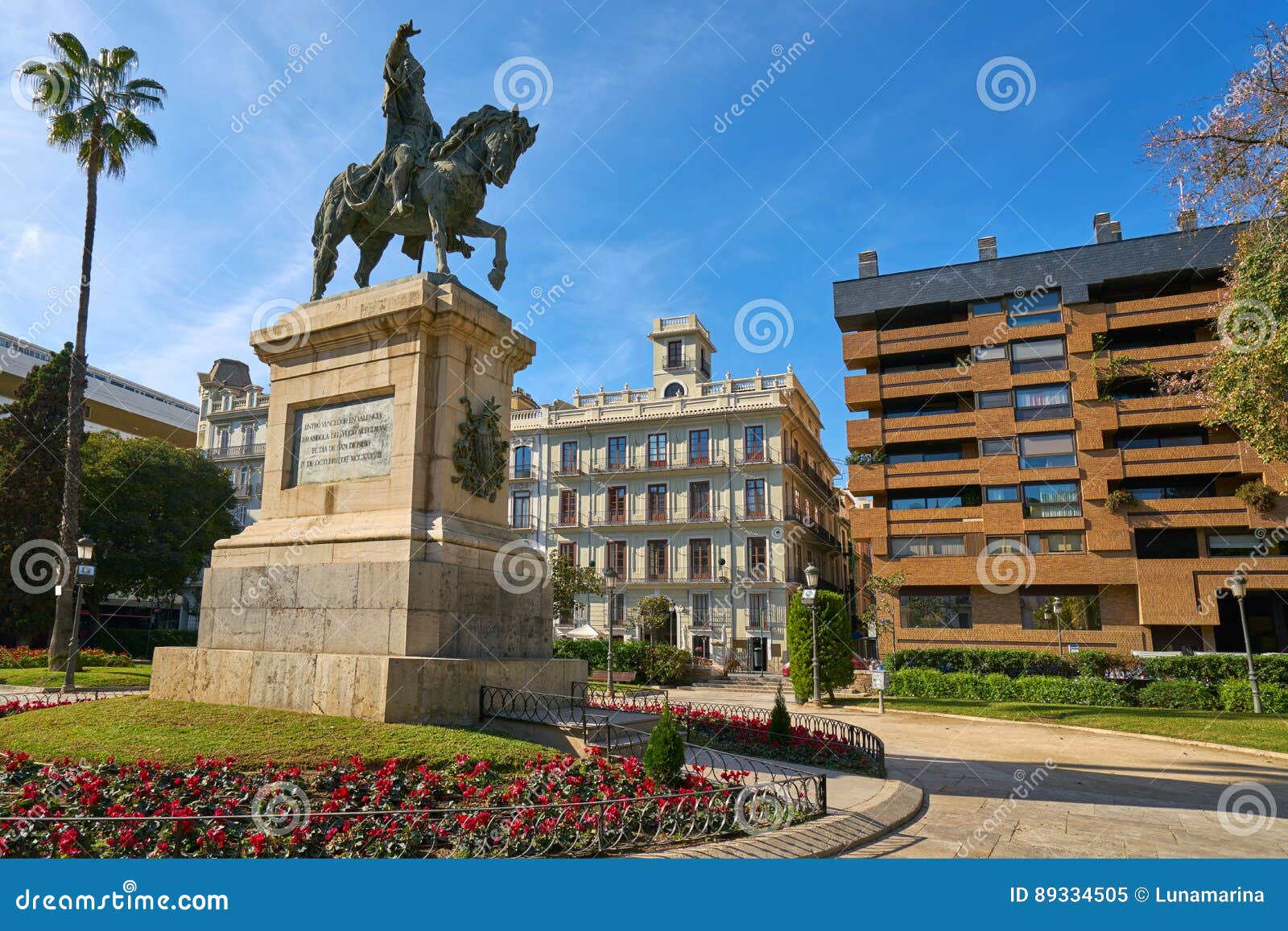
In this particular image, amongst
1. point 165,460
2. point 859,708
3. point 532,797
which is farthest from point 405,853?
point 165,460

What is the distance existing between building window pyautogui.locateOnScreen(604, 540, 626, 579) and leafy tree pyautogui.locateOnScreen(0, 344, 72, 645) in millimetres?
28488

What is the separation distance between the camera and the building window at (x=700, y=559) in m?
48.8

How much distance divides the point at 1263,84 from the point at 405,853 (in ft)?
53.3

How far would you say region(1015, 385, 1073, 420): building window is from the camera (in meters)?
41.1

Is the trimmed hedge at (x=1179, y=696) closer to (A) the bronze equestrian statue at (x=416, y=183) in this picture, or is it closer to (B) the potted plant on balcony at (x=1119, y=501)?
(B) the potted plant on balcony at (x=1119, y=501)

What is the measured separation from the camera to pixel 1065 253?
42094 mm

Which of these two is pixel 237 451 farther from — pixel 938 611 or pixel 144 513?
pixel 938 611

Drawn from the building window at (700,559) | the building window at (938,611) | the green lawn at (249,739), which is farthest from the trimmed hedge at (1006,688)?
the green lawn at (249,739)

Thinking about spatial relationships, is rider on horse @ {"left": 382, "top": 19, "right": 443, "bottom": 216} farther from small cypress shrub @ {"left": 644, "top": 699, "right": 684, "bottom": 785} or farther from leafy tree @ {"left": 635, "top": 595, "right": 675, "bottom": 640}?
leafy tree @ {"left": 635, "top": 595, "right": 675, "bottom": 640}

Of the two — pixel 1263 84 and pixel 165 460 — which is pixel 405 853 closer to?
pixel 1263 84

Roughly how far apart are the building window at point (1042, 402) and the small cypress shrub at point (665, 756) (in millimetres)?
39618

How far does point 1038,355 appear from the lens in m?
42.2

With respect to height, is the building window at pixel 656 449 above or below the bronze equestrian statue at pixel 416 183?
above

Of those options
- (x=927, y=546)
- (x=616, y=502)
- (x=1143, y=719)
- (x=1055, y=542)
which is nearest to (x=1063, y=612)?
(x=1055, y=542)
